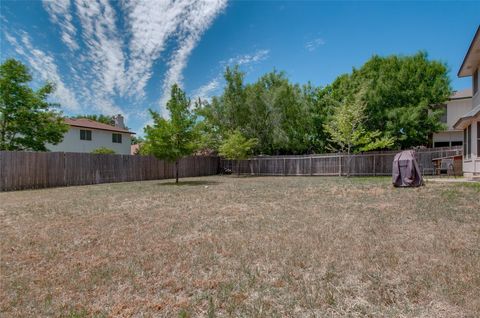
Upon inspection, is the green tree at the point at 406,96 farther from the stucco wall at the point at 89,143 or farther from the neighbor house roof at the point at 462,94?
the stucco wall at the point at 89,143

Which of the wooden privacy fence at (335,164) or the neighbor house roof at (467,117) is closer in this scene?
the neighbor house roof at (467,117)

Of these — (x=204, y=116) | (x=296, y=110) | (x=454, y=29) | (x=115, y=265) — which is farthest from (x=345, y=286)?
(x=204, y=116)

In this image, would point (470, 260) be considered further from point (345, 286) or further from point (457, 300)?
point (345, 286)

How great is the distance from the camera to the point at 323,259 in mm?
3037

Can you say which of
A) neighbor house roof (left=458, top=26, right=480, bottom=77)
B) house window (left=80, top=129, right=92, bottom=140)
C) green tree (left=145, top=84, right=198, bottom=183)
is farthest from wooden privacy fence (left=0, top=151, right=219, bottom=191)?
neighbor house roof (left=458, top=26, right=480, bottom=77)

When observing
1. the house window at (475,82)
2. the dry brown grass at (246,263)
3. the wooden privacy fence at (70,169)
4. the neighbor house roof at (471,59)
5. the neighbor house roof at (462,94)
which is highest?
the neighbor house roof at (462,94)

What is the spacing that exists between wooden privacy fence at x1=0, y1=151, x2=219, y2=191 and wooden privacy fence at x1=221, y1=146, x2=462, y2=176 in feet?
24.9

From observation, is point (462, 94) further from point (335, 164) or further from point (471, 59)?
point (471, 59)

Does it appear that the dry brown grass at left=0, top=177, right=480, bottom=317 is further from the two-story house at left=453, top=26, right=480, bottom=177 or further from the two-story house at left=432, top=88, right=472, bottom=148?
the two-story house at left=432, top=88, right=472, bottom=148

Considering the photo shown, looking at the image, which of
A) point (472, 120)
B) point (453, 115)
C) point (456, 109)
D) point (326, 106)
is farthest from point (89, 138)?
point (456, 109)

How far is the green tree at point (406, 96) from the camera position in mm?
16906

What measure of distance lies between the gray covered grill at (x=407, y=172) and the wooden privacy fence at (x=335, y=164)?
27.7ft

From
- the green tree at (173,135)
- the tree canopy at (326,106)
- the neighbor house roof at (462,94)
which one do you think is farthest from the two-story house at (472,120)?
the green tree at (173,135)

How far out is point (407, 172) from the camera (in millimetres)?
8891
